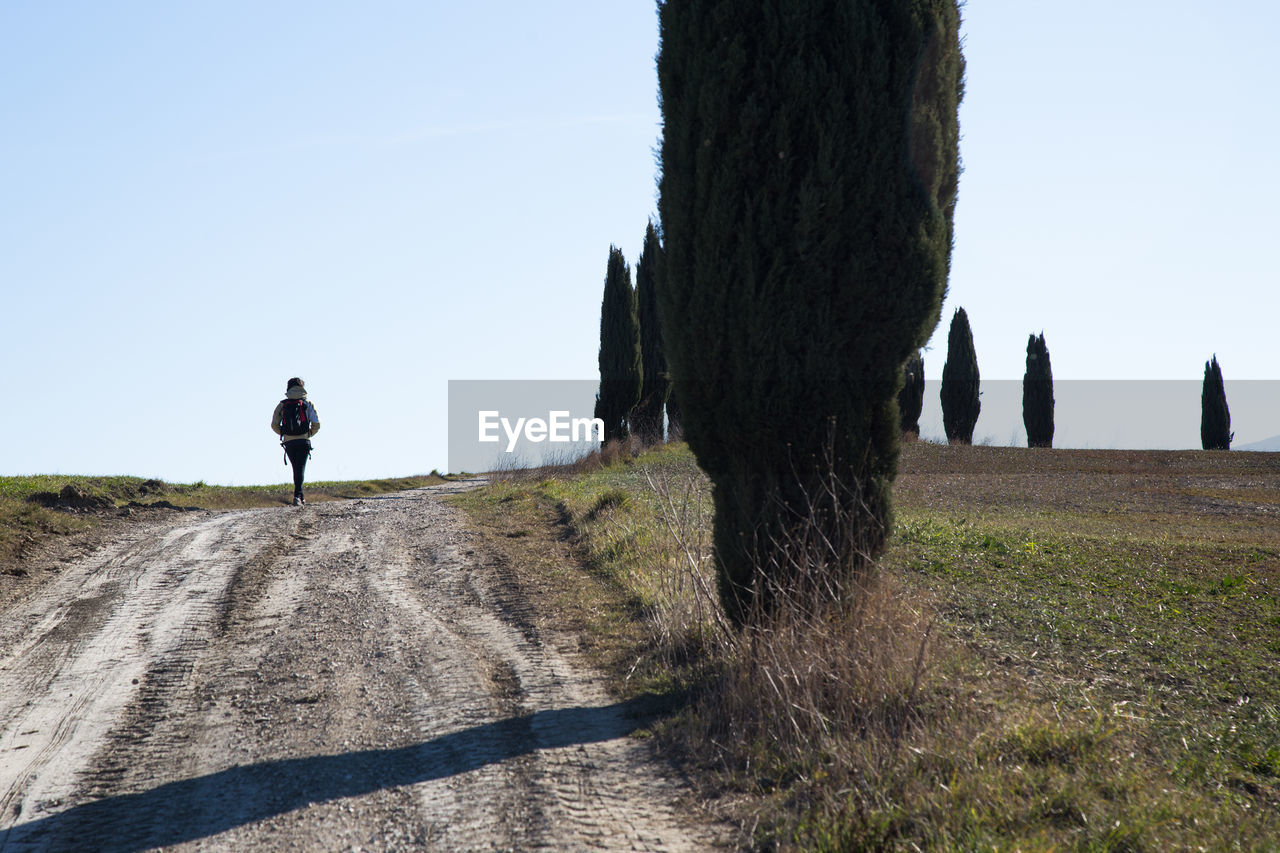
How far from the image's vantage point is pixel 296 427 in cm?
1602

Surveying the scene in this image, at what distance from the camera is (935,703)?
4.95 m

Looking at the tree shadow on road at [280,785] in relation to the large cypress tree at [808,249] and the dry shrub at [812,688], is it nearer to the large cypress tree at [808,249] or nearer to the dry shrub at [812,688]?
the dry shrub at [812,688]

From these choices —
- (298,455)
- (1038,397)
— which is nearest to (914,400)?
(1038,397)

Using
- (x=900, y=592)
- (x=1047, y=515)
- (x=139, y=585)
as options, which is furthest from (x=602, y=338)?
(x=900, y=592)

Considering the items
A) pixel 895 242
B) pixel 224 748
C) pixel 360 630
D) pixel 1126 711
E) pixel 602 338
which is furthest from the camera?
pixel 602 338

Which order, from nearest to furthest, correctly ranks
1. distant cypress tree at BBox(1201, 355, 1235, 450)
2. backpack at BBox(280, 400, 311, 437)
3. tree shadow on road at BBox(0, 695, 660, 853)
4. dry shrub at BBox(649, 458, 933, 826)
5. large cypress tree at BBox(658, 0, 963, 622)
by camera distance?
tree shadow on road at BBox(0, 695, 660, 853)
dry shrub at BBox(649, 458, 933, 826)
large cypress tree at BBox(658, 0, 963, 622)
backpack at BBox(280, 400, 311, 437)
distant cypress tree at BBox(1201, 355, 1235, 450)

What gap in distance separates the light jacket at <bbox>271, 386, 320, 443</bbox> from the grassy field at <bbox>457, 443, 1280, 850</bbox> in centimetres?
634

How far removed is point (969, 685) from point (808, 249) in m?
2.84

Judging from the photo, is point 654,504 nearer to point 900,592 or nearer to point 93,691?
point 900,592

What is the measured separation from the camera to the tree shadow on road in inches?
153

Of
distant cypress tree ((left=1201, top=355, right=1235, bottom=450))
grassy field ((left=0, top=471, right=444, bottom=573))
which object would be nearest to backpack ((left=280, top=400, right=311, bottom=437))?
grassy field ((left=0, top=471, right=444, bottom=573))

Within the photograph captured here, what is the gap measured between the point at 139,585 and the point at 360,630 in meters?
2.80

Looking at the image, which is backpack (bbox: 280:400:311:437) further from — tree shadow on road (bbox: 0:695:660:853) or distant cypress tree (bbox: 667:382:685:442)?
distant cypress tree (bbox: 667:382:685:442)

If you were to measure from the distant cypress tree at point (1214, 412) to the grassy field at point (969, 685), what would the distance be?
27963 millimetres
